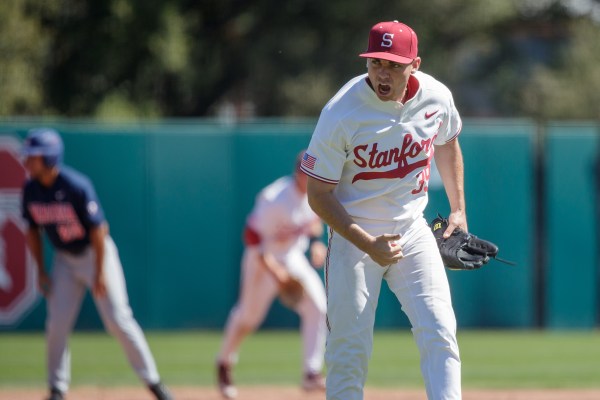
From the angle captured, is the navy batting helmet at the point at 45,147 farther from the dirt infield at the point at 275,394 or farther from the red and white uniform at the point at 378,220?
the red and white uniform at the point at 378,220

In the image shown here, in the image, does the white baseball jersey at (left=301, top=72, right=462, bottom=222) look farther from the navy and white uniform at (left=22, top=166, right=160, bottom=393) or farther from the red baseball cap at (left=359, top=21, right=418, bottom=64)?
the navy and white uniform at (left=22, top=166, right=160, bottom=393)

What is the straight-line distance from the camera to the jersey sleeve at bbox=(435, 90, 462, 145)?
5621 mm

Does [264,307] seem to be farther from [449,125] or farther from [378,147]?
[378,147]

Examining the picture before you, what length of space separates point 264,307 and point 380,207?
394 centimetres

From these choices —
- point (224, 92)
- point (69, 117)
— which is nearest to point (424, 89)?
point (69, 117)

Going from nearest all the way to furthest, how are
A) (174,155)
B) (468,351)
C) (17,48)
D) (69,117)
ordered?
(468,351) < (174,155) < (17,48) < (69,117)

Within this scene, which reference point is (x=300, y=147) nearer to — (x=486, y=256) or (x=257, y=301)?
(x=257, y=301)

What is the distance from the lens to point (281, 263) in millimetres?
9352

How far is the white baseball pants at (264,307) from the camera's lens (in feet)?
29.6

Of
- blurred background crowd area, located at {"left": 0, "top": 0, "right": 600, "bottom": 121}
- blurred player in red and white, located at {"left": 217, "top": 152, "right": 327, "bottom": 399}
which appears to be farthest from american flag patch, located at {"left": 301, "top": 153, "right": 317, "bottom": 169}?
blurred background crowd area, located at {"left": 0, "top": 0, "right": 600, "bottom": 121}

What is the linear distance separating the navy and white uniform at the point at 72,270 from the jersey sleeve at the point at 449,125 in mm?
2967

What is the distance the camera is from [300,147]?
14039mm

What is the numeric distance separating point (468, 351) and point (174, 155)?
4512 millimetres

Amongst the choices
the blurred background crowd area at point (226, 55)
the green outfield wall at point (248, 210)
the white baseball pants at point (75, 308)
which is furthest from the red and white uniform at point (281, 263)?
the blurred background crowd area at point (226, 55)
